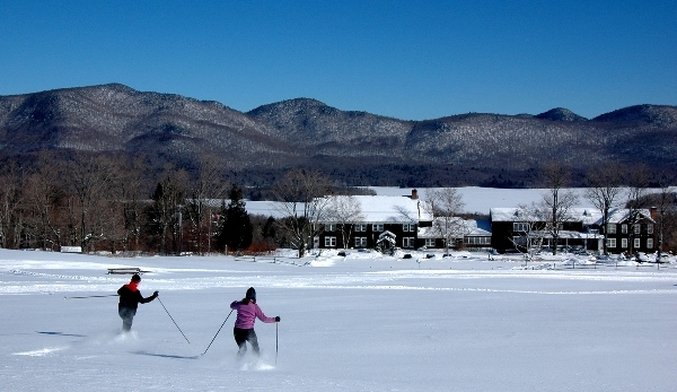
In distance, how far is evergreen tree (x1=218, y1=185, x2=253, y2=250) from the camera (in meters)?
81.7

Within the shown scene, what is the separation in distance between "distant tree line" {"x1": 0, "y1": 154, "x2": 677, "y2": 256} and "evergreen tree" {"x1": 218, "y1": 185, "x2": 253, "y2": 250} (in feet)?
0.37

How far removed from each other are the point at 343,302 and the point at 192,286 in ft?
34.7

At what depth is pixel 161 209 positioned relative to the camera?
81.9 metres

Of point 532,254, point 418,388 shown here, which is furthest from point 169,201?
point 418,388

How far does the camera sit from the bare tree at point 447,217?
8475 cm

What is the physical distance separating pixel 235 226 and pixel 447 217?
79.7 ft

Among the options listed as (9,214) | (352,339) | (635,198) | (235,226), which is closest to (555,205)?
(635,198)

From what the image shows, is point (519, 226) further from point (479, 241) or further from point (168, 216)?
point (168, 216)

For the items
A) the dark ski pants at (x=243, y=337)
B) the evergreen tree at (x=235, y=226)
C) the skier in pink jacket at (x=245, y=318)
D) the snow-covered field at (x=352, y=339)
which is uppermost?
the evergreen tree at (x=235, y=226)

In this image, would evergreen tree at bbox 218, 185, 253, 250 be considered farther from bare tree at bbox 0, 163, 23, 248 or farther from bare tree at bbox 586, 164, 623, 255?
bare tree at bbox 586, 164, 623, 255

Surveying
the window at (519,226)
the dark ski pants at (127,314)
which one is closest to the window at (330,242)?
the window at (519,226)

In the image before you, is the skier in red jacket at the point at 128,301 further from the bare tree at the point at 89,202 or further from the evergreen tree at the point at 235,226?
the evergreen tree at the point at 235,226

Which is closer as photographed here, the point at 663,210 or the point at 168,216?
the point at 168,216

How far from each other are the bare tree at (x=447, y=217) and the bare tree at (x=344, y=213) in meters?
10.2
